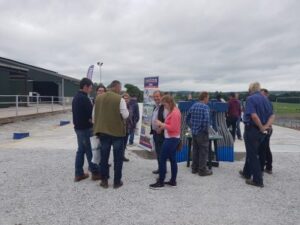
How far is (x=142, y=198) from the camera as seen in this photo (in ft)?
15.0

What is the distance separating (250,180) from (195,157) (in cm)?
114

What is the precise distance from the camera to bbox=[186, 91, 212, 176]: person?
5.64 metres

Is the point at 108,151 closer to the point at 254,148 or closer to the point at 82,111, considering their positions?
the point at 82,111

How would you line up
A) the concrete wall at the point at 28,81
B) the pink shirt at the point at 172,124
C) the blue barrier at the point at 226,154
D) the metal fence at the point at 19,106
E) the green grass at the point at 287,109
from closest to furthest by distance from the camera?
the pink shirt at the point at 172,124, the blue barrier at the point at 226,154, the metal fence at the point at 19,106, the green grass at the point at 287,109, the concrete wall at the point at 28,81

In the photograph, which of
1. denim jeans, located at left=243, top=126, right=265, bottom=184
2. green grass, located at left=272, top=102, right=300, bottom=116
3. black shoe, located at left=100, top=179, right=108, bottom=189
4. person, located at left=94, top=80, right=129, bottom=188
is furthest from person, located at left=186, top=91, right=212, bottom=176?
green grass, located at left=272, top=102, right=300, bottom=116

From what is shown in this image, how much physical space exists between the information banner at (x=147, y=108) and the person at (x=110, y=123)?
→ 272 centimetres

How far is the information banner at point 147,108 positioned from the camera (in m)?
7.74

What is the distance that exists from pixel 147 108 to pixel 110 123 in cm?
322

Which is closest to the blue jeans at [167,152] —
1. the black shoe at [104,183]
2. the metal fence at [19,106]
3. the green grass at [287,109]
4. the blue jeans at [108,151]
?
the blue jeans at [108,151]

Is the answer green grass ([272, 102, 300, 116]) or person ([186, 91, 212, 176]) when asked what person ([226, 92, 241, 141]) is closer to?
person ([186, 91, 212, 176])

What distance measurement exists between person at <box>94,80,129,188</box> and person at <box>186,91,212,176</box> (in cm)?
149

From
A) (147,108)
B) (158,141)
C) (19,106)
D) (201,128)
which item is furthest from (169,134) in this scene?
(19,106)

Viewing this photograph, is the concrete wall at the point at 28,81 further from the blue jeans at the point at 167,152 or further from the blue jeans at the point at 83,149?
the blue jeans at the point at 167,152

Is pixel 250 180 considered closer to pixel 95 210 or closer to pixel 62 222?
pixel 95 210
